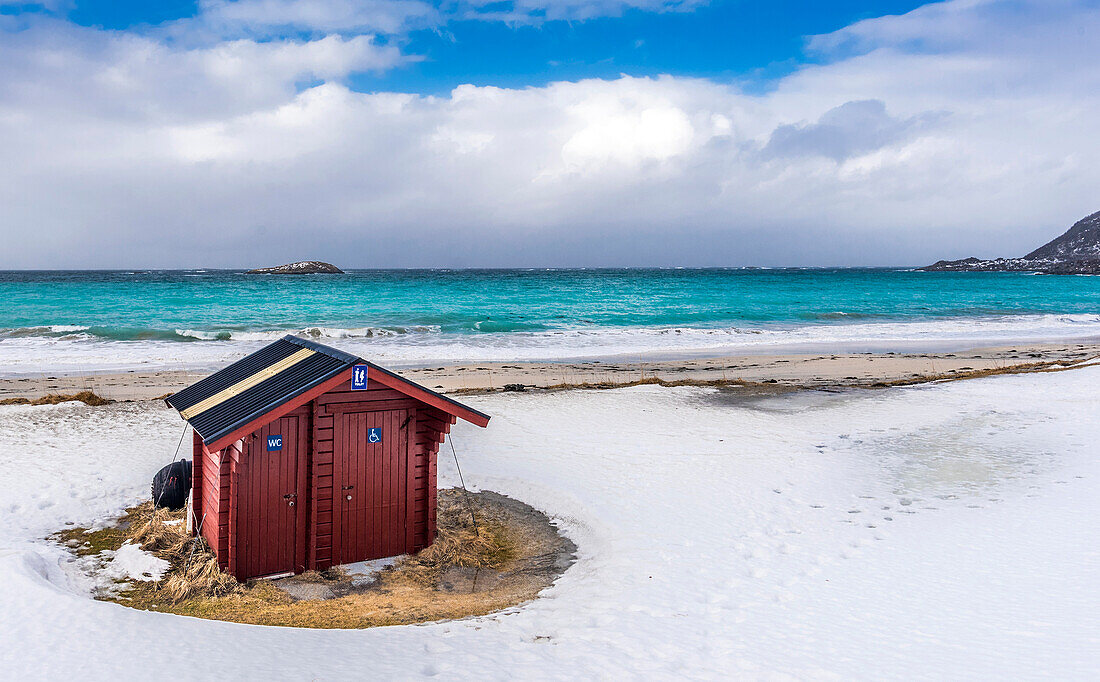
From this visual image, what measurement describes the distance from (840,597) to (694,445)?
785 cm

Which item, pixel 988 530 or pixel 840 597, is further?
pixel 988 530

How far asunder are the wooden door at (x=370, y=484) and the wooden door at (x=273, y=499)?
0.46m

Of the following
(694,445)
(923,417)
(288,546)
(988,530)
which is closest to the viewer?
(288,546)

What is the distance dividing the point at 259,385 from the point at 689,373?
65.2 ft

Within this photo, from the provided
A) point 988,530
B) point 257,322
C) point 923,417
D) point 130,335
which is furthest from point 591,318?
point 988,530

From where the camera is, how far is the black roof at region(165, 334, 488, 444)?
8.88m

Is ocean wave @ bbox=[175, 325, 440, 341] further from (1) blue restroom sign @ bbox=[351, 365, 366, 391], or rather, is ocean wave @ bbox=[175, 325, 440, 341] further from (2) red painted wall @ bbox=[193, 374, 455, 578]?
(1) blue restroom sign @ bbox=[351, 365, 366, 391]

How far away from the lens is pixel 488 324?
47688mm

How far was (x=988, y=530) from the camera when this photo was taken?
10617mm

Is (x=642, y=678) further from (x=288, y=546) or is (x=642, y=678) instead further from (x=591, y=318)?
(x=591, y=318)

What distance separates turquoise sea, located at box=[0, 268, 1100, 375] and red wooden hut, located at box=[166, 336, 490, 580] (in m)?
20.3

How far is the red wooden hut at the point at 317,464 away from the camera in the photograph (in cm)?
909

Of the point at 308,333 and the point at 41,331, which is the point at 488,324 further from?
the point at 41,331

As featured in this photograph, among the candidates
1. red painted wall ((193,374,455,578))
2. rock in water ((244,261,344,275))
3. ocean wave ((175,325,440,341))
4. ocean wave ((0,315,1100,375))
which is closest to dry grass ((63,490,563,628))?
red painted wall ((193,374,455,578))
